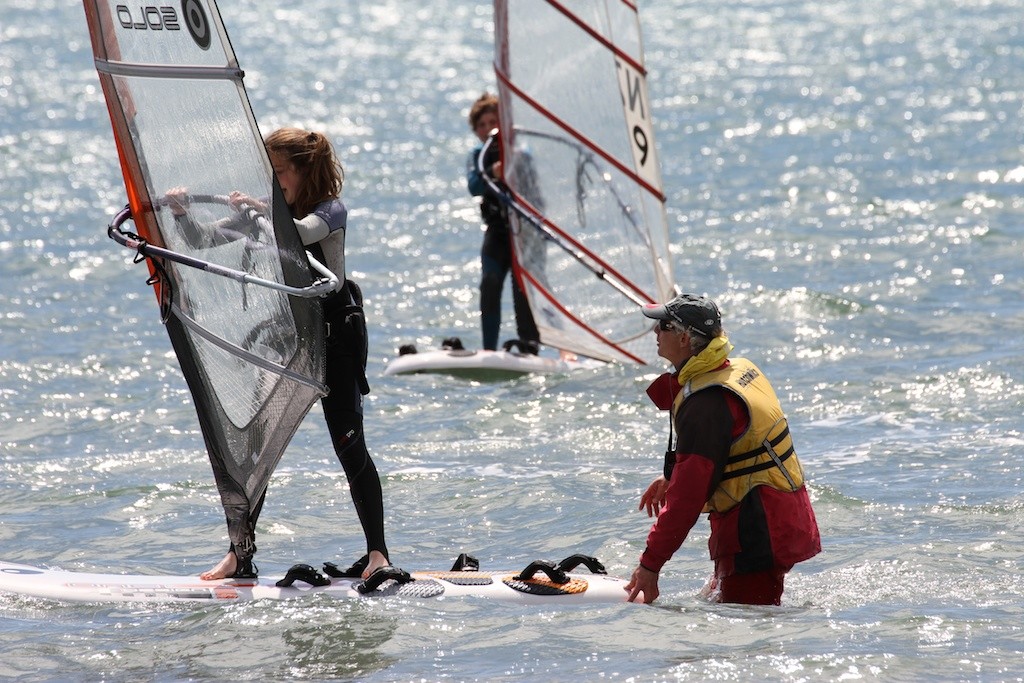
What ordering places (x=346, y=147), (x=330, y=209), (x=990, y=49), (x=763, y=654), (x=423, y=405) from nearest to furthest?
(x=763, y=654), (x=330, y=209), (x=423, y=405), (x=346, y=147), (x=990, y=49)

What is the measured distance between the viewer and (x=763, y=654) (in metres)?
4.23

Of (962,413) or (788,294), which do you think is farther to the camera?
(788,294)

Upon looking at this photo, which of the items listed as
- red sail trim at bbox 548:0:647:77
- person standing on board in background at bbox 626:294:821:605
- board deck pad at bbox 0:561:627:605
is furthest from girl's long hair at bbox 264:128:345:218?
red sail trim at bbox 548:0:647:77

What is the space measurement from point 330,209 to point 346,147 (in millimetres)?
13677

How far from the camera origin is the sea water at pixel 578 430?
14.7 ft

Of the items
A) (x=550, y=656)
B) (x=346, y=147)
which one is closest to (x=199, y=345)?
(x=550, y=656)

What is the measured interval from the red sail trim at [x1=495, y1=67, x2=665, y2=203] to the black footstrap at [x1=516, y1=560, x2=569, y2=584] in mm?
4517

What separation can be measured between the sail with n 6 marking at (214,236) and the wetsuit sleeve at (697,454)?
1118 mm

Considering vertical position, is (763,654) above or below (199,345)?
below

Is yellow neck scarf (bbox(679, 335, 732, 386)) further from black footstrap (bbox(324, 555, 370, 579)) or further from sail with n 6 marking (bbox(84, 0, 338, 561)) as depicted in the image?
black footstrap (bbox(324, 555, 370, 579))

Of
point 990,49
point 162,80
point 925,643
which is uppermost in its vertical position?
point 990,49

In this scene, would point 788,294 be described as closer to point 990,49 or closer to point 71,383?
point 71,383

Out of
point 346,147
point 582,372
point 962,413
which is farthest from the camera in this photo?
point 346,147

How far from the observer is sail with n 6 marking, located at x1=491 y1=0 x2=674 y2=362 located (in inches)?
350
